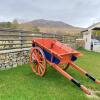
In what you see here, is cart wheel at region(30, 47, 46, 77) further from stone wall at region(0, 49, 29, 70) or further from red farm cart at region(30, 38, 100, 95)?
stone wall at region(0, 49, 29, 70)

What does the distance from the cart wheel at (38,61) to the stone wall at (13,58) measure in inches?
43.3

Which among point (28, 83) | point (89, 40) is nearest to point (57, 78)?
point (28, 83)

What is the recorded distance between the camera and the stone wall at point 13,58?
10.3 m

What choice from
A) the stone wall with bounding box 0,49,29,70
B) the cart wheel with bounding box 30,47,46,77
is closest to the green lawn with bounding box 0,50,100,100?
the cart wheel with bounding box 30,47,46,77

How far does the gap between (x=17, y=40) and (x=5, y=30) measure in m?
1.17

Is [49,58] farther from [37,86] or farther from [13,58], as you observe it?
[13,58]

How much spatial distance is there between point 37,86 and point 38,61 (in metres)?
1.66

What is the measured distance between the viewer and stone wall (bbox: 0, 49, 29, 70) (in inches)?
405

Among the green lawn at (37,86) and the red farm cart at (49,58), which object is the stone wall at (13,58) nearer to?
the green lawn at (37,86)

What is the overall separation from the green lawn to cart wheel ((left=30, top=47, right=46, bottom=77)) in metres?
0.21

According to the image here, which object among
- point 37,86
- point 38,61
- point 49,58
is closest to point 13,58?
point 38,61

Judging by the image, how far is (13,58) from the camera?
11.1 metres

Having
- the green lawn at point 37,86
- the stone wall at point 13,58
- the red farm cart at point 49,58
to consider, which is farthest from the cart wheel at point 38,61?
the stone wall at point 13,58

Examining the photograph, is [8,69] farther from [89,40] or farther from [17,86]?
[89,40]
